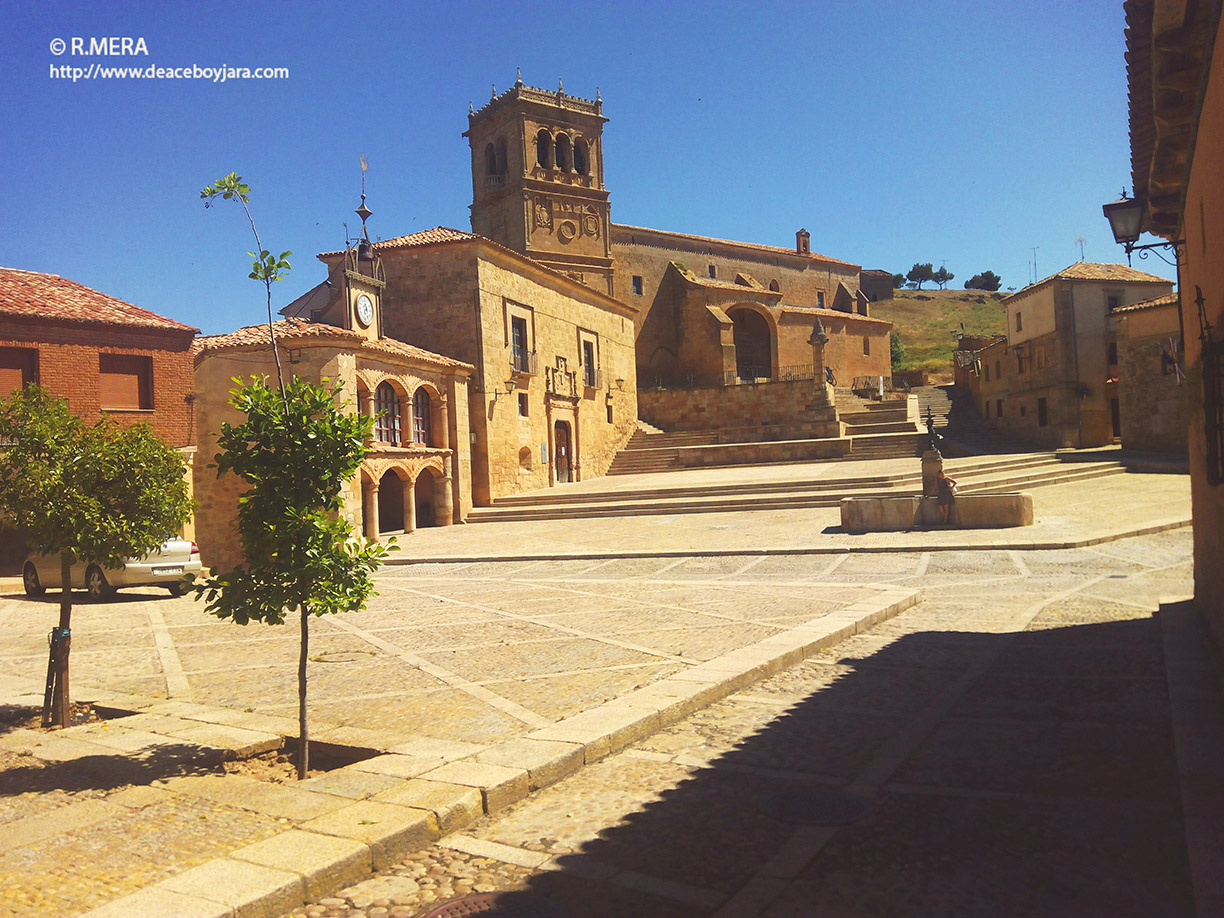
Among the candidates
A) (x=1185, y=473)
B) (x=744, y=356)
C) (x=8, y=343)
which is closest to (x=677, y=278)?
(x=744, y=356)

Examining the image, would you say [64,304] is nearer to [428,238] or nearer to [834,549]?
[428,238]

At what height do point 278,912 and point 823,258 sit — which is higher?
point 823,258

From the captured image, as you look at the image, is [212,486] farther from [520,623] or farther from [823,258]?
[823,258]

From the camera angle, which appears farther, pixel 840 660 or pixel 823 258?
pixel 823 258

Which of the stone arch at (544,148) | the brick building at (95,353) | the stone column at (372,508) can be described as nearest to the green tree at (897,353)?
the stone arch at (544,148)

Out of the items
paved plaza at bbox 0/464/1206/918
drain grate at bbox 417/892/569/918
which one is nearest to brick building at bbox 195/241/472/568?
paved plaza at bbox 0/464/1206/918

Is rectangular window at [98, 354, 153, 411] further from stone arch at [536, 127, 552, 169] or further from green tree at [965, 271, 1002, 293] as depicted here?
green tree at [965, 271, 1002, 293]

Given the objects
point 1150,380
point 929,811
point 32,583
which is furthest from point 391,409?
point 1150,380

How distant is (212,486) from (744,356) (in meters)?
32.9

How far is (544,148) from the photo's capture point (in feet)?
139

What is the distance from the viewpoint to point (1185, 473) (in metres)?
24.2

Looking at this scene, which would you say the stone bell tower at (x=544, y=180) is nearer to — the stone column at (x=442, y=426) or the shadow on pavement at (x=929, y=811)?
the stone column at (x=442, y=426)

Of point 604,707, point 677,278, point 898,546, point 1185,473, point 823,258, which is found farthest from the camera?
point 823,258

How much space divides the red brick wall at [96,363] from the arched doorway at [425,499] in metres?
6.23
